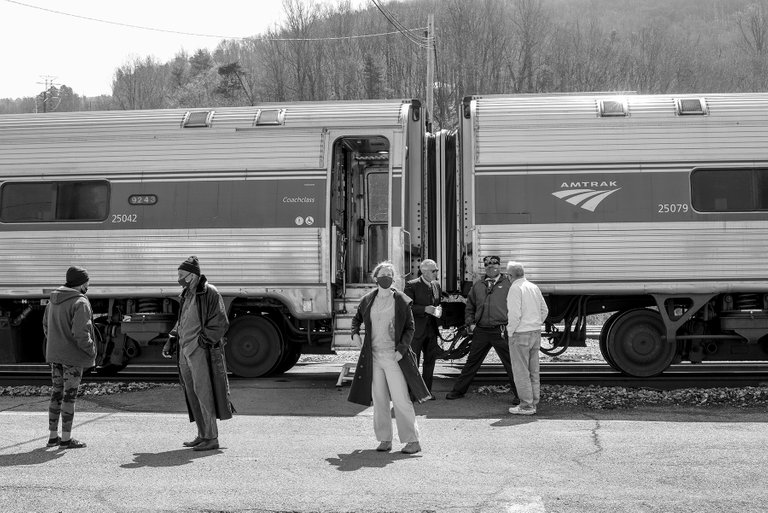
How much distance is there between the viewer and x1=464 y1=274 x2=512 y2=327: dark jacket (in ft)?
34.3

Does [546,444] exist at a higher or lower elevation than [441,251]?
lower

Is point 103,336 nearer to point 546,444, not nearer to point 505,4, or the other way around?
point 546,444

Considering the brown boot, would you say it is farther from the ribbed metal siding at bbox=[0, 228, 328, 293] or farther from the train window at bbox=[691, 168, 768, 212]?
the train window at bbox=[691, 168, 768, 212]

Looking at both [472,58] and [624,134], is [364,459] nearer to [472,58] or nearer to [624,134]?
[624,134]

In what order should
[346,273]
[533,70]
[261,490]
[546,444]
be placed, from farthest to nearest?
[533,70] < [346,273] < [546,444] < [261,490]

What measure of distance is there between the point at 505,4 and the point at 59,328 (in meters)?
62.8

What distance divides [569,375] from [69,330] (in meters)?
7.14

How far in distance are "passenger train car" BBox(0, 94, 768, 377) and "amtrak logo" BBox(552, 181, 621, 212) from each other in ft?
0.07

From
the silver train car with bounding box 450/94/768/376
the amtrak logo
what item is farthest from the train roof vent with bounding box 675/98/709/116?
the amtrak logo

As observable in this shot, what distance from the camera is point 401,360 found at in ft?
25.6

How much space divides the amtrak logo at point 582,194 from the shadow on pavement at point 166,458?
236 inches

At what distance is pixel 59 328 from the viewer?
26.2ft

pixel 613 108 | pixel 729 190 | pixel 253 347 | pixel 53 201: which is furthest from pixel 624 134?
pixel 53 201

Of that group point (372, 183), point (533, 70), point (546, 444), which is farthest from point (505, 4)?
point (546, 444)
